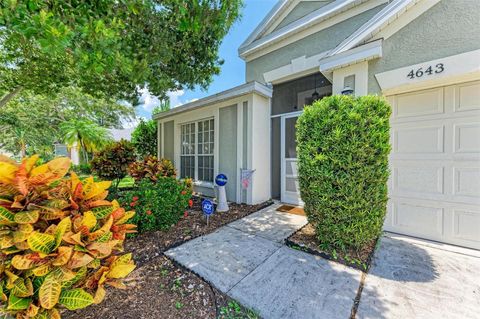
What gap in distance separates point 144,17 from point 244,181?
4589 millimetres

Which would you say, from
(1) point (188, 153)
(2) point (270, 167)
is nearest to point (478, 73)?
(2) point (270, 167)

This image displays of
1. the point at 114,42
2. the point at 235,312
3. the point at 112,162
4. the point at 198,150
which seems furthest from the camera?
the point at 112,162

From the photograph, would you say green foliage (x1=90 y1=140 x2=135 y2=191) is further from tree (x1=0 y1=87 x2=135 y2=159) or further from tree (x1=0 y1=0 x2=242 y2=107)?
tree (x1=0 y1=87 x2=135 y2=159)

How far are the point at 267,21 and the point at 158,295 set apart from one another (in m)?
7.36

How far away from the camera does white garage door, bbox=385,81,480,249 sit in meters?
3.17

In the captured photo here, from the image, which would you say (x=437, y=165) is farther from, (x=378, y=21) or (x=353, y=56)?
(x=378, y=21)

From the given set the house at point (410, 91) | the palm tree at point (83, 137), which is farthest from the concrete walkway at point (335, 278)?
the palm tree at point (83, 137)

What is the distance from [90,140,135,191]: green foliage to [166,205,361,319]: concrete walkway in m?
5.44

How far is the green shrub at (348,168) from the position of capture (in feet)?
9.55

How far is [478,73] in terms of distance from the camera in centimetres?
297

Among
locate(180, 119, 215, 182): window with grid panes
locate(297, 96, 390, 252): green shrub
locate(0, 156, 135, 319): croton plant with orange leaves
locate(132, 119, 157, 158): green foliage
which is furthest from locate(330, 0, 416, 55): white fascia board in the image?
locate(132, 119, 157, 158): green foliage

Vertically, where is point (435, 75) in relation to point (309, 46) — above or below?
below

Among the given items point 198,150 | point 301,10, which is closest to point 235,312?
point 198,150

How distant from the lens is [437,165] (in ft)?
11.2
